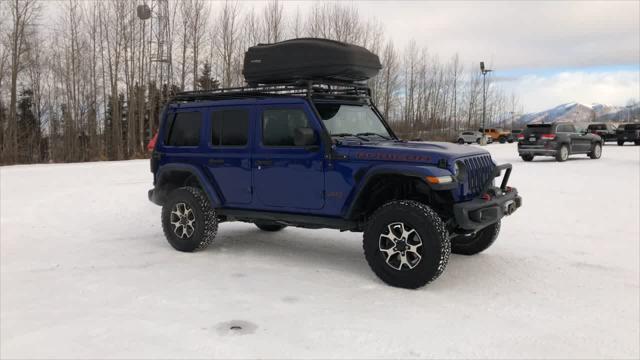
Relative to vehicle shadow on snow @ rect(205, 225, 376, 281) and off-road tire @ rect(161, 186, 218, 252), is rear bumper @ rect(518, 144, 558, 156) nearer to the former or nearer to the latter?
vehicle shadow on snow @ rect(205, 225, 376, 281)

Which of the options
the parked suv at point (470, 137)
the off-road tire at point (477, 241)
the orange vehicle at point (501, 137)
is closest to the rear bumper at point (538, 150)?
the off-road tire at point (477, 241)

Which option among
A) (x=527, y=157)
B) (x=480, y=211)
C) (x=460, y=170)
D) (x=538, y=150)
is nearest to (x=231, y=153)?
(x=460, y=170)

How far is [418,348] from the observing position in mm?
3725

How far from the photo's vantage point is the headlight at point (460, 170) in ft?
16.6

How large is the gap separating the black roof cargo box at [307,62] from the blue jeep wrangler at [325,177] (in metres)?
0.18

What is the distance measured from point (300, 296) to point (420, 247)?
125 cm

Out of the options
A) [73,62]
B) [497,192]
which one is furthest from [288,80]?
[73,62]

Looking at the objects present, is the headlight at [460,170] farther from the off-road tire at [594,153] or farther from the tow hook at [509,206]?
the off-road tire at [594,153]

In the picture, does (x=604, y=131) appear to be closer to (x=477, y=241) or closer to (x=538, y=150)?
(x=538, y=150)

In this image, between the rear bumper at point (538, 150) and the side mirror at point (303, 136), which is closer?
the side mirror at point (303, 136)

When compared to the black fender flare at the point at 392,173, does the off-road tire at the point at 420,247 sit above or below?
below

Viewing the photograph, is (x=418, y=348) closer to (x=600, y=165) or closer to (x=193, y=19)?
(x=600, y=165)

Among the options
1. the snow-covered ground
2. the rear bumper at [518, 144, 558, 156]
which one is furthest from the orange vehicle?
the snow-covered ground

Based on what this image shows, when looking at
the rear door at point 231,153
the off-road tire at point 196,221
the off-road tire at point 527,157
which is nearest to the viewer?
the rear door at point 231,153
